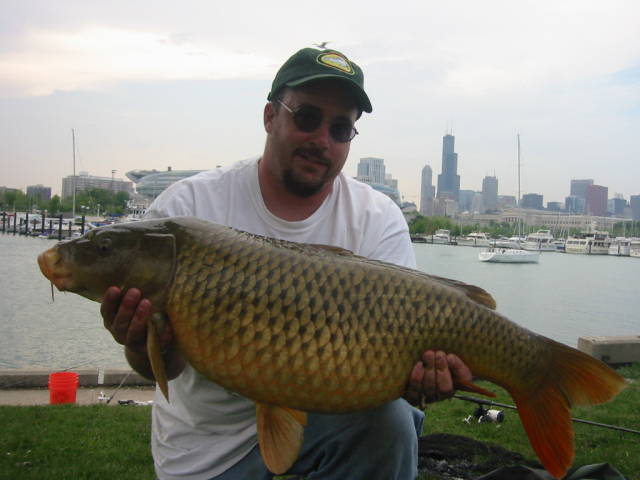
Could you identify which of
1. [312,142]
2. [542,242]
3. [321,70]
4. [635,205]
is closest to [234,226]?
[312,142]

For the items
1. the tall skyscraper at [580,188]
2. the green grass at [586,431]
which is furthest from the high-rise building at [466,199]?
the green grass at [586,431]

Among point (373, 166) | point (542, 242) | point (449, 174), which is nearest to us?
point (373, 166)

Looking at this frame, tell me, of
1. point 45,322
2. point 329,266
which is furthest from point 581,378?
point 45,322

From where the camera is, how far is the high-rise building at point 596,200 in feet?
454

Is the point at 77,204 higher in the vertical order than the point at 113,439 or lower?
higher

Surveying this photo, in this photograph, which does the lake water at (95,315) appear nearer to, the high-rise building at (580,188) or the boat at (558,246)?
the boat at (558,246)

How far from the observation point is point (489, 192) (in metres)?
159

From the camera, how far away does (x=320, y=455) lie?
7.15 ft

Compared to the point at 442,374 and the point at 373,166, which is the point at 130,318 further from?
the point at 373,166

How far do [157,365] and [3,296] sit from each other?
1668cm

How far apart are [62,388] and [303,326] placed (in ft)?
12.3

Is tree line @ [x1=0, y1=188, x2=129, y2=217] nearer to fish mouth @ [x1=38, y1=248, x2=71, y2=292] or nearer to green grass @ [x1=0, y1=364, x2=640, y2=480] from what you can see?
green grass @ [x1=0, y1=364, x2=640, y2=480]

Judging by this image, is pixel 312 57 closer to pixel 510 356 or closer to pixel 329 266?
pixel 329 266

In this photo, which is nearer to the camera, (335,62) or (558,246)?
(335,62)
